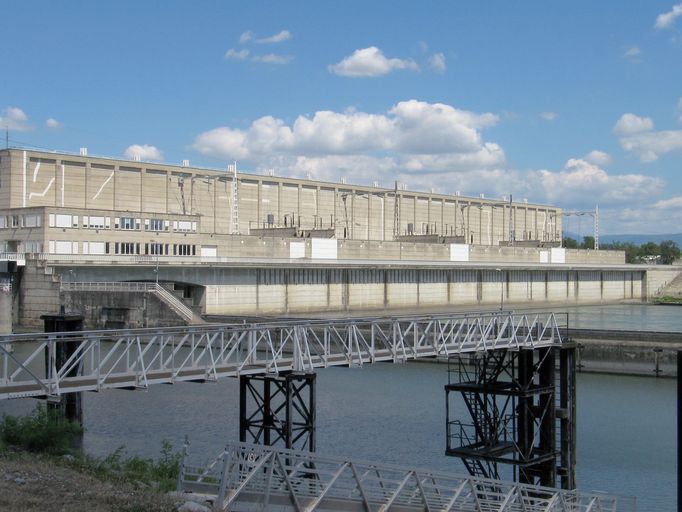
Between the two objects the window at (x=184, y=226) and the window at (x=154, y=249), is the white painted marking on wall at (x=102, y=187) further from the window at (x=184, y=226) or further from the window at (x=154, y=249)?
the window at (x=154, y=249)

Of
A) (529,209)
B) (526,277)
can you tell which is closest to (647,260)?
(529,209)

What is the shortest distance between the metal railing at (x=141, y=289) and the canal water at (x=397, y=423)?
49.8ft

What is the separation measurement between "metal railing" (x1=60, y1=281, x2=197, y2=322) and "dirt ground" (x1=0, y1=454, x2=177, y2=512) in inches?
1622

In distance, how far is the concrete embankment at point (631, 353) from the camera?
4641cm

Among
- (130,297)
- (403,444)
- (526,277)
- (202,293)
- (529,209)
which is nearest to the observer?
(403,444)

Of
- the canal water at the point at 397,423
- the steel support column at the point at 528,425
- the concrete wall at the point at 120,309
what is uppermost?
the concrete wall at the point at 120,309

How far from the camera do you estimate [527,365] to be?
26406mm

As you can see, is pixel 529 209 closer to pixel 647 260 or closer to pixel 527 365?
pixel 647 260

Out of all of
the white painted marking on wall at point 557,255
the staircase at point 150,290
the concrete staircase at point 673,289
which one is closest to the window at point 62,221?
the staircase at point 150,290

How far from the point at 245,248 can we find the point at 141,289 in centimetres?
1321

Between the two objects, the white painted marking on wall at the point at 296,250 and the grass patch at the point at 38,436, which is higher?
the white painted marking on wall at the point at 296,250

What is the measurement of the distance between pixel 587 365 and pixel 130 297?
92.2 feet

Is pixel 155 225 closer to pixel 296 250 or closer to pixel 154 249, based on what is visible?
pixel 154 249

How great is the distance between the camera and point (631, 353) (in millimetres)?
47312
